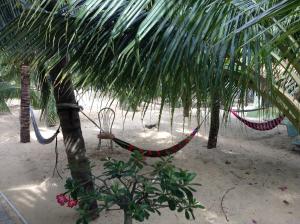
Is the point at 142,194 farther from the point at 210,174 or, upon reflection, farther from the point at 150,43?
the point at 210,174

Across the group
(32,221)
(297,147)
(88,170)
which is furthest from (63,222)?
(297,147)

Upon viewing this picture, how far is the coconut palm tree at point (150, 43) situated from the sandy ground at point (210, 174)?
0.60 m

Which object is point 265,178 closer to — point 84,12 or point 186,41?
point 186,41

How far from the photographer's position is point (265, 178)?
3.81 metres

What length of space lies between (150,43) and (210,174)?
2.90 m

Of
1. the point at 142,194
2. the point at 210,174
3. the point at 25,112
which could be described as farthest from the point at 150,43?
the point at 25,112

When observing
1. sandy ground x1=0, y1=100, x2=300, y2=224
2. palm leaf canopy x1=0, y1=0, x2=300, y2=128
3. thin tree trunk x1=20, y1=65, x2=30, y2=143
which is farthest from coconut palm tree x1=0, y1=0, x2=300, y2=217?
thin tree trunk x1=20, y1=65, x2=30, y2=143

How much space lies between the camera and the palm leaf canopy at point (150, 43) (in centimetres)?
109

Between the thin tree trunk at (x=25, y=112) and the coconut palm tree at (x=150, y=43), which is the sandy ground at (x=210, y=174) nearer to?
the thin tree trunk at (x=25, y=112)

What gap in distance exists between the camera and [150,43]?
125 cm

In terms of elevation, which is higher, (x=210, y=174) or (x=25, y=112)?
(x=25, y=112)

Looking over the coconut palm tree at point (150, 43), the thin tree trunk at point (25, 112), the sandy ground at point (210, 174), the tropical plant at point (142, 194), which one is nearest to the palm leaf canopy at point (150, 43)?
the coconut palm tree at point (150, 43)

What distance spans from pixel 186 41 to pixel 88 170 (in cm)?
183

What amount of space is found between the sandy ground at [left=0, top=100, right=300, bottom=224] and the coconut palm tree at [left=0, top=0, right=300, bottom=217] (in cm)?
60
